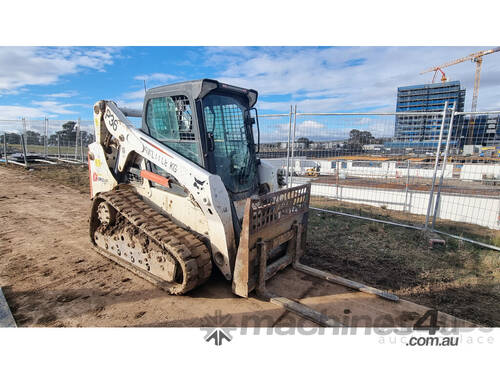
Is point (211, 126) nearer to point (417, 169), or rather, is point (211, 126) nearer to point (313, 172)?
point (417, 169)

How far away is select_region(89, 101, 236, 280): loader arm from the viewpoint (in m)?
3.23

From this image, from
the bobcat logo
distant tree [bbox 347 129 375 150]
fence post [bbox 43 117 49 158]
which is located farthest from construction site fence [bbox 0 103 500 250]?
fence post [bbox 43 117 49 158]

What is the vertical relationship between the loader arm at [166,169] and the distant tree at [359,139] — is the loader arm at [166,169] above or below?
below

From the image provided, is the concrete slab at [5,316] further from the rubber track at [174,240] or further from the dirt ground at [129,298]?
the rubber track at [174,240]

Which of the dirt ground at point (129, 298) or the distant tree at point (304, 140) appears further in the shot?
the distant tree at point (304, 140)

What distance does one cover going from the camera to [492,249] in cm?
530

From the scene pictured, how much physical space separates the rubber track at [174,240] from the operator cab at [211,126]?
0.88 metres

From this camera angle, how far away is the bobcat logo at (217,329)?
2662 mm

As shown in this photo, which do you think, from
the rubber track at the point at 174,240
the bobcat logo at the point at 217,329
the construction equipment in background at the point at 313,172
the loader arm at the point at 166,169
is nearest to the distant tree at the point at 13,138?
the loader arm at the point at 166,169

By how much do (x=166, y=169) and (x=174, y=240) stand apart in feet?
3.08

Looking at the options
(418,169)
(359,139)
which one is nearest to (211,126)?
(359,139)

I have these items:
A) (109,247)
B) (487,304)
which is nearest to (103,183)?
(109,247)

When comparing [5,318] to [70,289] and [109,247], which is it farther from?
[109,247]

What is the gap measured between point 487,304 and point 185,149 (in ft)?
14.3
